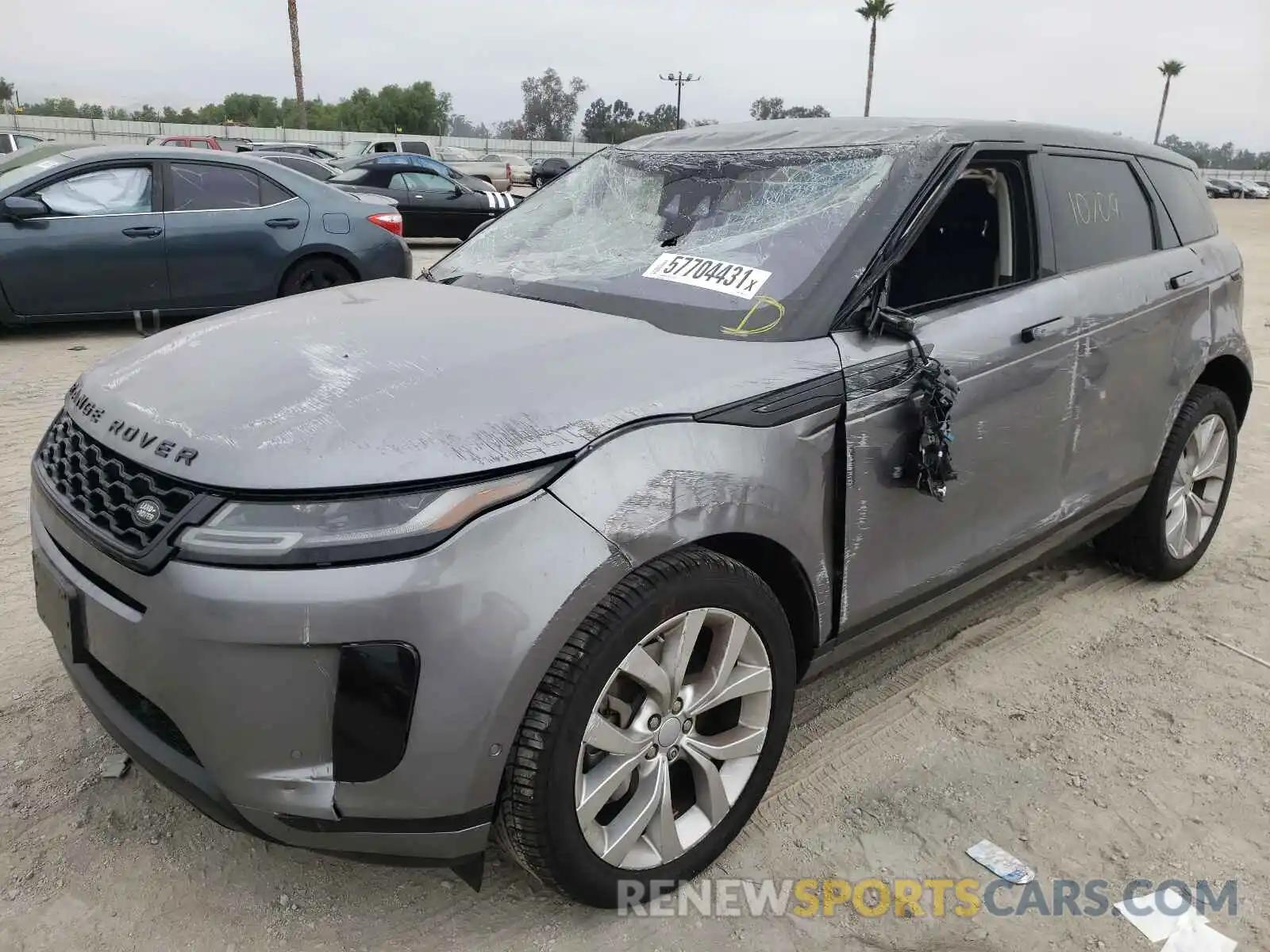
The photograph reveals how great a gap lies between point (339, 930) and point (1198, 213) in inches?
159

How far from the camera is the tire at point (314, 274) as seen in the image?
7953 mm

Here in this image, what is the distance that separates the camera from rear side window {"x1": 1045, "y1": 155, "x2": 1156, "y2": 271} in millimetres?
3111

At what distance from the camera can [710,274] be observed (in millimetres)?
2576

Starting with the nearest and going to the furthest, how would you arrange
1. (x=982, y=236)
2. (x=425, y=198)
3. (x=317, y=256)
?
(x=982, y=236)
(x=317, y=256)
(x=425, y=198)

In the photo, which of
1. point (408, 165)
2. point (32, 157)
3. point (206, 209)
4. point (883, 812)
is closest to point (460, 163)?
point (408, 165)

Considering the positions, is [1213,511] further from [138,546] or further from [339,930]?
[138,546]

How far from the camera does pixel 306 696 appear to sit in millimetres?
1735

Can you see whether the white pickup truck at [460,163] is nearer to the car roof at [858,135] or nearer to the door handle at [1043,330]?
the car roof at [858,135]

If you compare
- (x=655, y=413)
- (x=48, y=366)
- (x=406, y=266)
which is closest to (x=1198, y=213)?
(x=655, y=413)

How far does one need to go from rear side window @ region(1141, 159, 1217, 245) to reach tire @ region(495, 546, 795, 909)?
2.60 metres

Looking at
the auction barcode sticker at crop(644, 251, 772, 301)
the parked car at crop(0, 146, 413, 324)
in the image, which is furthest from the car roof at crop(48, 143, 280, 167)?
the auction barcode sticker at crop(644, 251, 772, 301)

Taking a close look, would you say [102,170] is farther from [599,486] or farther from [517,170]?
[517,170]

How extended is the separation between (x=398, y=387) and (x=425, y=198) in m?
13.4

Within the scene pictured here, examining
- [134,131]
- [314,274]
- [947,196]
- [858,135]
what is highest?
[134,131]
